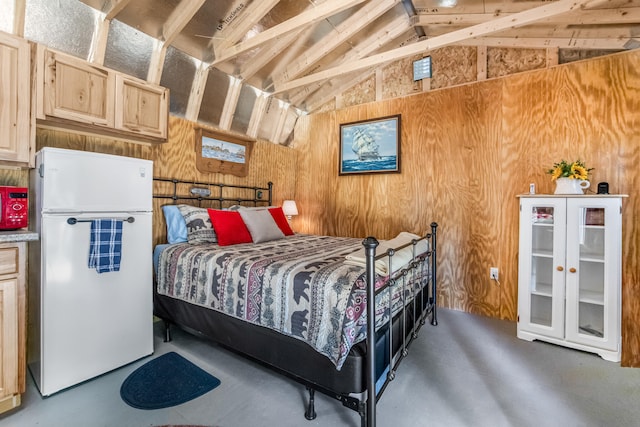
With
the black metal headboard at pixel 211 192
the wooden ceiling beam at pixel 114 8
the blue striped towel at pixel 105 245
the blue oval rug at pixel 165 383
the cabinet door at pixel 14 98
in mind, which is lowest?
the blue oval rug at pixel 165 383

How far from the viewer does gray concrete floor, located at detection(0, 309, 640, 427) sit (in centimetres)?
165

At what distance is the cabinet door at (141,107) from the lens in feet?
7.59

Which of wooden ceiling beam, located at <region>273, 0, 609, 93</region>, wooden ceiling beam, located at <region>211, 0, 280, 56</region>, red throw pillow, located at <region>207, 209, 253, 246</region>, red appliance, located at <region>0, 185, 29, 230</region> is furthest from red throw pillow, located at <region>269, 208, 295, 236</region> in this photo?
red appliance, located at <region>0, 185, 29, 230</region>

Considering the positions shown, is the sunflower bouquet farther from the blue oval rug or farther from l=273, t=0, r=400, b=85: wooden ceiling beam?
the blue oval rug

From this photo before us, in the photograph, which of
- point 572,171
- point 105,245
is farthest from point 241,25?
point 572,171

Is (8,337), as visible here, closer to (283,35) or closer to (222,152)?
(222,152)

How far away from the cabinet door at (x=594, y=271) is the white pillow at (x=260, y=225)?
271cm

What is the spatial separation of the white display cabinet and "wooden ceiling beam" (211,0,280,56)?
297 cm

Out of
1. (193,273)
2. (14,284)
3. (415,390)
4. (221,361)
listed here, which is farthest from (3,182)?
(415,390)

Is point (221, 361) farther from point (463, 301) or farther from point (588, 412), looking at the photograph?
point (463, 301)

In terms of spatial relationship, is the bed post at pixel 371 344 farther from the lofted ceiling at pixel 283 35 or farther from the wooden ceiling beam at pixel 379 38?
the wooden ceiling beam at pixel 379 38

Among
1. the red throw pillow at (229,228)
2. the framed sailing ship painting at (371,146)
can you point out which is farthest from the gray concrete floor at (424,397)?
the framed sailing ship painting at (371,146)

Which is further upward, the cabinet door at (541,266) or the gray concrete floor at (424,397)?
the cabinet door at (541,266)

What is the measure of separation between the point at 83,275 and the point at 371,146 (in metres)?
3.37
